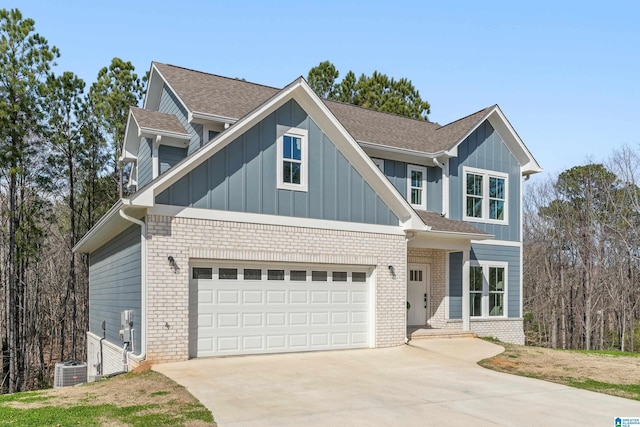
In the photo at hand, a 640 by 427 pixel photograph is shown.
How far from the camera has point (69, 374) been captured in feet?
43.6

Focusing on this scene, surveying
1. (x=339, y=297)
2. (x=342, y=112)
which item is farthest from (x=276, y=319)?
(x=342, y=112)

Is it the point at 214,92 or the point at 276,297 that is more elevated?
the point at 214,92

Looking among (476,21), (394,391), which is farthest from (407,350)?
(476,21)

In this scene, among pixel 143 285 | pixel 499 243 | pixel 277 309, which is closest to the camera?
pixel 143 285

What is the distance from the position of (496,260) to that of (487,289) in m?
1.10

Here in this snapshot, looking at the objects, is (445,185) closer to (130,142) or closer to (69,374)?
(130,142)

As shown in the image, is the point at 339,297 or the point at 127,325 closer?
the point at 127,325

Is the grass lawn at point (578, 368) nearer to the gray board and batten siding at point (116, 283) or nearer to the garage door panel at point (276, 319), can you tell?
the garage door panel at point (276, 319)

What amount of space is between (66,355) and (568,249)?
31522mm

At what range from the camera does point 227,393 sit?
8.86m

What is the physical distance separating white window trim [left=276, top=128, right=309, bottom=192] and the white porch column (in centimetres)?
706

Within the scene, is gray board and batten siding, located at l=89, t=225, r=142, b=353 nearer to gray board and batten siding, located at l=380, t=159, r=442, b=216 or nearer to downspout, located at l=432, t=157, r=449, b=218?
gray board and batten siding, located at l=380, t=159, r=442, b=216

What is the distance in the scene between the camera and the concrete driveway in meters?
7.50

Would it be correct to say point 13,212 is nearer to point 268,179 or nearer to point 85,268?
point 85,268
